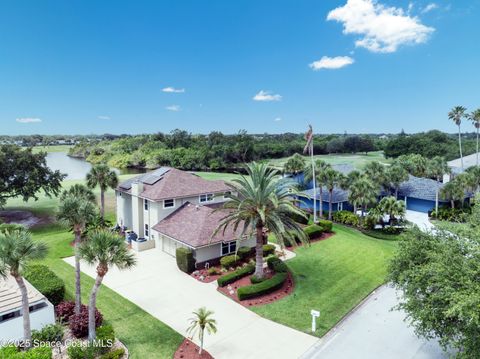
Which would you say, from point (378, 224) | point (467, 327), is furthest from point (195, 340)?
point (378, 224)

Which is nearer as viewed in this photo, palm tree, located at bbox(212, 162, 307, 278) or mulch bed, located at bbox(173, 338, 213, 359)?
mulch bed, located at bbox(173, 338, 213, 359)

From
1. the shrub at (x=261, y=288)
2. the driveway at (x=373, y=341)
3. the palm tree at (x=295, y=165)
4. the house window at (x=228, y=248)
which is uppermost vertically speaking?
the palm tree at (x=295, y=165)

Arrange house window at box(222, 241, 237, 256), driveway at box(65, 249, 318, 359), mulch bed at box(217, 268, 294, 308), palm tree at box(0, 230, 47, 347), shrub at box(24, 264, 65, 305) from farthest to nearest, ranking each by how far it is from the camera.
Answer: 1. house window at box(222, 241, 237, 256)
2. mulch bed at box(217, 268, 294, 308)
3. shrub at box(24, 264, 65, 305)
4. driveway at box(65, 249, 318, 359)
5. palm tree at box(0, 230, 47, 347)

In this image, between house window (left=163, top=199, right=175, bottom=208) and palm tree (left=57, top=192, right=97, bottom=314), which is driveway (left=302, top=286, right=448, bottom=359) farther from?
house window (left=163, top=199, right=175, bottom=208)

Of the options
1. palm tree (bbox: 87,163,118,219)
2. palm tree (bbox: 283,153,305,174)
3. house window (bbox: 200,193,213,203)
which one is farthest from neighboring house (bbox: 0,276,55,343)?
palm tree (bbox: 283,153,305,174)

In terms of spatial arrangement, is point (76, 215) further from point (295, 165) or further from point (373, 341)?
point (295, 165)

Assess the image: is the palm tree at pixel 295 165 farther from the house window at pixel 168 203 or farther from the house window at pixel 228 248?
the house window at pixel 228 248

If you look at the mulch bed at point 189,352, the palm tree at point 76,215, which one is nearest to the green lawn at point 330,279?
the mulch bed at point 189,352
